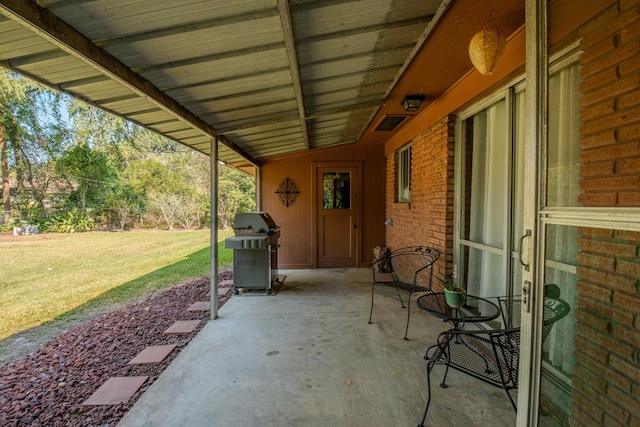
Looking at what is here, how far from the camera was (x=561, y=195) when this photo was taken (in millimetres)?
1290

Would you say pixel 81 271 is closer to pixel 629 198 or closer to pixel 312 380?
pixel 312 380

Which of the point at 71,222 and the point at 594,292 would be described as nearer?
the point at 594,292

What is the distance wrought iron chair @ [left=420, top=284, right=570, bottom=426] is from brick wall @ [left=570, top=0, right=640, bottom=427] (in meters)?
0.10

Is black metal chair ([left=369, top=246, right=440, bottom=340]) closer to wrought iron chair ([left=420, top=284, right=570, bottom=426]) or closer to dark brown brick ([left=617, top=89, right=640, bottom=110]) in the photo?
wrought iron chair ([left=420, top=284, right=570, bottom=426])

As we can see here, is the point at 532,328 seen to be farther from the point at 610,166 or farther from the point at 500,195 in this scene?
the point at 500,195

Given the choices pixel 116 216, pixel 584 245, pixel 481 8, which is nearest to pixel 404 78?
pixel 481 8

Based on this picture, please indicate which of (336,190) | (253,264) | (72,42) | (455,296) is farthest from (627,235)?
(336,190)

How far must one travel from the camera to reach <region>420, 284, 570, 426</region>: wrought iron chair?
131cm

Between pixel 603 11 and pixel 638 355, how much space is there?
1.43 meters

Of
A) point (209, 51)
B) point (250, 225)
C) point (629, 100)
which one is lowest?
point (250, 225)

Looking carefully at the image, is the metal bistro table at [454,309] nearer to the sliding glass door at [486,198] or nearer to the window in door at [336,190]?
the sliding glass door at [486,198]

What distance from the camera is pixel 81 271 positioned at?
606cm

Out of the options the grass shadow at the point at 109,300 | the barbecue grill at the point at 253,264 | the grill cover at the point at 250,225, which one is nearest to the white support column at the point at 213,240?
the barbecue grill at the point at 253,264

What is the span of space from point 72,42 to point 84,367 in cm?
249
